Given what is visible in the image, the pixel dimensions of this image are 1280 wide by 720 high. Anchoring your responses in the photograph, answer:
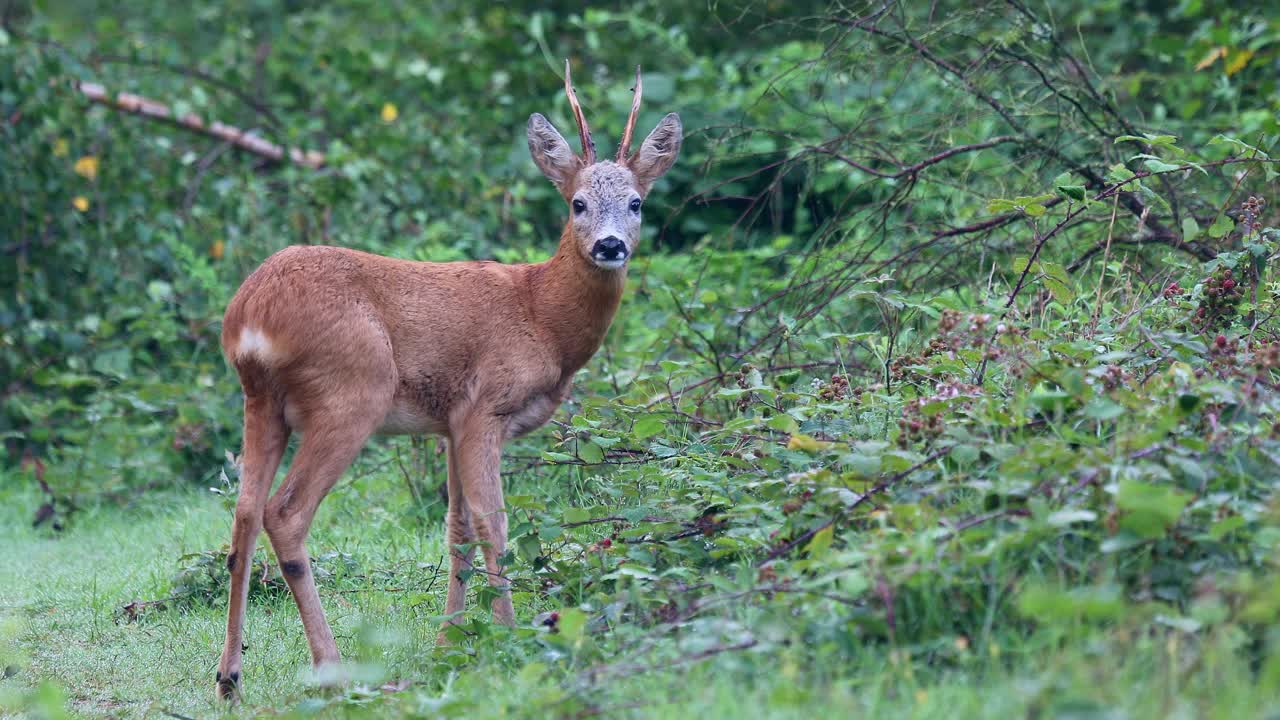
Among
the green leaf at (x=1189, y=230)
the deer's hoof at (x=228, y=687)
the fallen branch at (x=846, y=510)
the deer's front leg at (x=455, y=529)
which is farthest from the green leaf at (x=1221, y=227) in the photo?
the deer's hoof at (x=228, y=687)

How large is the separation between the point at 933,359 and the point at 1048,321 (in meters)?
0.78

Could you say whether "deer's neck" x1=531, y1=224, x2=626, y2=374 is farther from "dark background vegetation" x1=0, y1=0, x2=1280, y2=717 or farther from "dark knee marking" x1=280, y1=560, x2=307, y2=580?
"dark knee marking" x1=280, y1=560, x2=307, y2=580

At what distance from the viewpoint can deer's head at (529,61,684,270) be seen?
5.26 m

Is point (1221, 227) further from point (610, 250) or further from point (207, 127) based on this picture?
point (207, 127)

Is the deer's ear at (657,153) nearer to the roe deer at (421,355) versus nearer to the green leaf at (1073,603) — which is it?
the roe deer at (421,355)

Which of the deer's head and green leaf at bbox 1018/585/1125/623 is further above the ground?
the deer's head

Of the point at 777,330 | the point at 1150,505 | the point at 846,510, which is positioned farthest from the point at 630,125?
the point at 1150,505

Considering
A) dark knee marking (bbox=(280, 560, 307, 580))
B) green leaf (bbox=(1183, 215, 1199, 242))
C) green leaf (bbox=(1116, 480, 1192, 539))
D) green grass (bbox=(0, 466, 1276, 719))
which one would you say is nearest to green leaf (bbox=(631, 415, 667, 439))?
green grass (bbox=(0, 466, 1276, 719))

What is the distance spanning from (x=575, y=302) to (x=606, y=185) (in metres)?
0.51

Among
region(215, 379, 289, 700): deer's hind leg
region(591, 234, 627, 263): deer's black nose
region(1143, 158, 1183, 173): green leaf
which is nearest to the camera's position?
region(1143, 158, 1183, 173): green leaf

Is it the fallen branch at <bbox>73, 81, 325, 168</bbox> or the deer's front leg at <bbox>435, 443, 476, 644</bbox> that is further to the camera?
the fallen branch at <bbox>73, 81, 325, 168</bbox>

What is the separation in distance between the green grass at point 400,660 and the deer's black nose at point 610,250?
4.34ft

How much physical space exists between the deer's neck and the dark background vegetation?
0.28 m

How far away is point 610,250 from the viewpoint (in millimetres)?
5211
